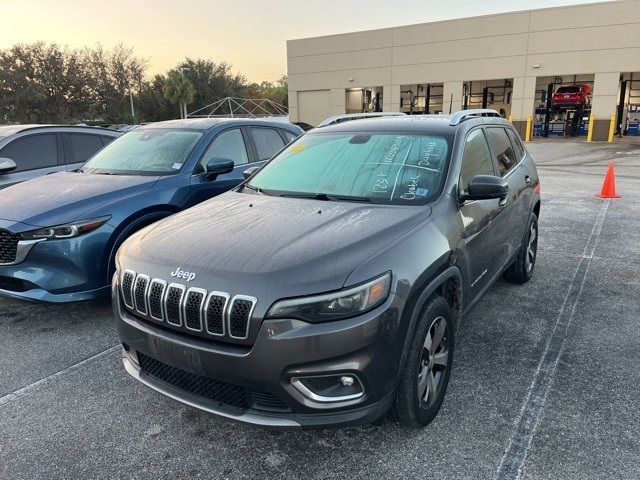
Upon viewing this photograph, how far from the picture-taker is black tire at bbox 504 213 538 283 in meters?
4.83

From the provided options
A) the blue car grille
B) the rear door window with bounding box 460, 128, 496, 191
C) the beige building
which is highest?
the beige building

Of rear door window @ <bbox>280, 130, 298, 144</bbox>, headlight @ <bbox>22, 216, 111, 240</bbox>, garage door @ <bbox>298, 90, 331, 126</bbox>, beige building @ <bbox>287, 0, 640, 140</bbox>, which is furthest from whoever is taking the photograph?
garage door @ <bbox>298, 90, 331, 126</bbox>

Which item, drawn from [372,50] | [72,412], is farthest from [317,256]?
[372,50]

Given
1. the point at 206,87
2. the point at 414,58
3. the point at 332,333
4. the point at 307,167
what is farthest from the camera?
the point at 206,87

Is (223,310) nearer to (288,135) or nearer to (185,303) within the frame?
(185,303)

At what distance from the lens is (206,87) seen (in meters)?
58.6

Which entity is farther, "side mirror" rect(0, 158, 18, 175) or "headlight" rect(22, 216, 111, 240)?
"side mirror" rect(0, 158, 18, 175)

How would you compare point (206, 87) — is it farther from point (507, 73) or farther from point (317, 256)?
point (317, 256)

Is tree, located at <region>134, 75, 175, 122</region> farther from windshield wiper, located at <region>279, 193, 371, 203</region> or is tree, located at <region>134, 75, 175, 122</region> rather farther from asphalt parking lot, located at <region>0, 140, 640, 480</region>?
windshield wiper, located at <region>279, 193, 371, 203</region>

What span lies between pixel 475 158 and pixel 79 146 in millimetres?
5910

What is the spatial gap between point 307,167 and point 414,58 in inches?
1174

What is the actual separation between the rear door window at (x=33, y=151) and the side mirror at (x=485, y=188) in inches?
234

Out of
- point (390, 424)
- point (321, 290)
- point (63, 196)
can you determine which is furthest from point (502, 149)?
point (63, 196)

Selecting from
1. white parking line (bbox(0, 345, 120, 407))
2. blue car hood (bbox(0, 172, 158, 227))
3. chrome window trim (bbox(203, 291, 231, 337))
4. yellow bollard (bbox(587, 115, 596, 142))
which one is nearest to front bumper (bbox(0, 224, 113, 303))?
blue car hood (bbox(0, 172, 158, 227))
